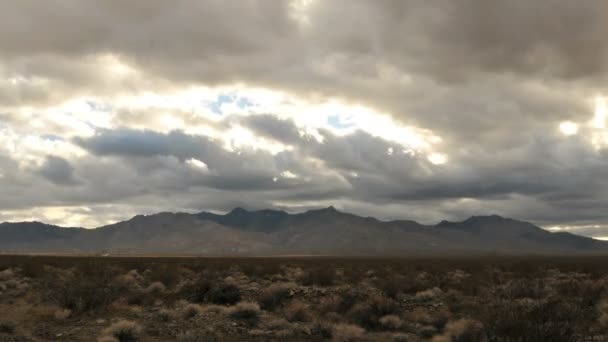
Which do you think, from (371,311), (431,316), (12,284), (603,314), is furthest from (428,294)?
(12,284)

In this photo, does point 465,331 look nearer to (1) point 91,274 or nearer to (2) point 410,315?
(2) point 410,315

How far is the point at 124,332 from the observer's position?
1583 centimetres

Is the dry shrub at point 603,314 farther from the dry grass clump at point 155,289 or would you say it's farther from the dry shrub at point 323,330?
the dry grass clump at point 155,289

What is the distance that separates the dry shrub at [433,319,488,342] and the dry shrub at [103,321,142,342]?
351 inches

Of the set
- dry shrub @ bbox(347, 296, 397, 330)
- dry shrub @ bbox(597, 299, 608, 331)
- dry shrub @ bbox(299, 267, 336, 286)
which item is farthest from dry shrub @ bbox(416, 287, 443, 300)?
dry shrub @ bbox(299, 267, 336, 286)

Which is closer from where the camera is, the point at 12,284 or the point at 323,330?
the point at 323,330

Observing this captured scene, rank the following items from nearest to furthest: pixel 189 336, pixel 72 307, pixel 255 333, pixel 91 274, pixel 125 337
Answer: pixel 189 336 < pixel 125 337 < pixel 255 333 < pixel 72 307 < pixel 91 274

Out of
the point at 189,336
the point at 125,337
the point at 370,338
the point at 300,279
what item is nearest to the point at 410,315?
the point at 370,338

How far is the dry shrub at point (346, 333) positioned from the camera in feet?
53.2

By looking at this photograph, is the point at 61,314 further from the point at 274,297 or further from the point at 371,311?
the point at 371,311

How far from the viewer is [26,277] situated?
36.7 meters

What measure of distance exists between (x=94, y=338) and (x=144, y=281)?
2107cm

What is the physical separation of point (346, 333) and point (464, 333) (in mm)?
3577

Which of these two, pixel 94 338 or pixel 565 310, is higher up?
pixel 565 310
